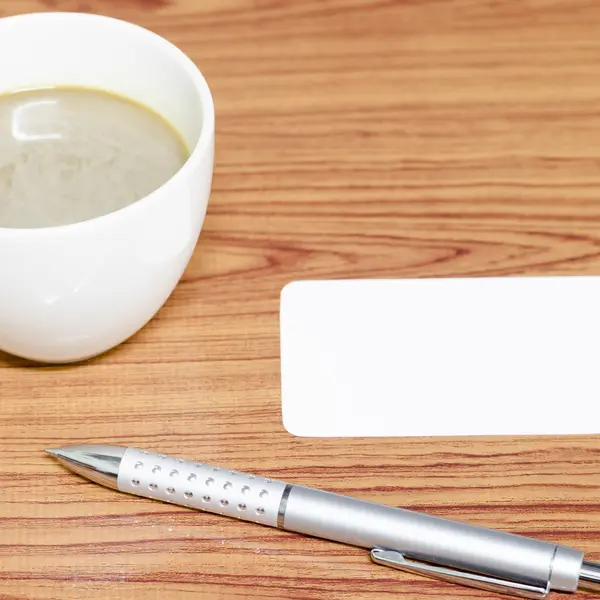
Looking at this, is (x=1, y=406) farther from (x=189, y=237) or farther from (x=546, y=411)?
(x=546, y=411)

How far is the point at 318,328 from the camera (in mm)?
646

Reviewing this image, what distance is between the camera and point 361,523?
20.8 inches

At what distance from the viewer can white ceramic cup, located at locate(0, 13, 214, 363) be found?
52cm

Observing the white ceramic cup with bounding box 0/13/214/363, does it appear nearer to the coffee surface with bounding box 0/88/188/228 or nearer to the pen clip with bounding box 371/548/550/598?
the coffee surface with bounding box 0/88/188/228

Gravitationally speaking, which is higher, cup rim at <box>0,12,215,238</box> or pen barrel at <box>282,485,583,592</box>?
cup rim at <box>0,12,215,238</box>

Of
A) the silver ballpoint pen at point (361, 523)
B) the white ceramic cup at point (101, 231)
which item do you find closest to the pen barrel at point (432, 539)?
the silver ballpoint pen at point (361, 523)

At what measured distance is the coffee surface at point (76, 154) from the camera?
22.7 inches

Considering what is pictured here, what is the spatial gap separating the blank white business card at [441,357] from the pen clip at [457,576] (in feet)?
0.28

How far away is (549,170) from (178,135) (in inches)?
11.3

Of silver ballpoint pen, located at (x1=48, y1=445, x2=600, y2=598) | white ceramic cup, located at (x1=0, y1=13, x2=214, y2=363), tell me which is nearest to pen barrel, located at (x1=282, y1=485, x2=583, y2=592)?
silver ballpoint pen, located at (x1=48, y1=445, x2=600, y2=598)

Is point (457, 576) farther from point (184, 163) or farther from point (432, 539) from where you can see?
point (184, 163)

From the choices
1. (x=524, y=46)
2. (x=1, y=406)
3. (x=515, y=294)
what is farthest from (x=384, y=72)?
(x=1, y=406)

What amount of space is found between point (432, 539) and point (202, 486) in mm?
122

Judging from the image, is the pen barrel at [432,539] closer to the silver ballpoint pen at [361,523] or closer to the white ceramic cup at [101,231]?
the silver ballpoint pen at [361,523]
